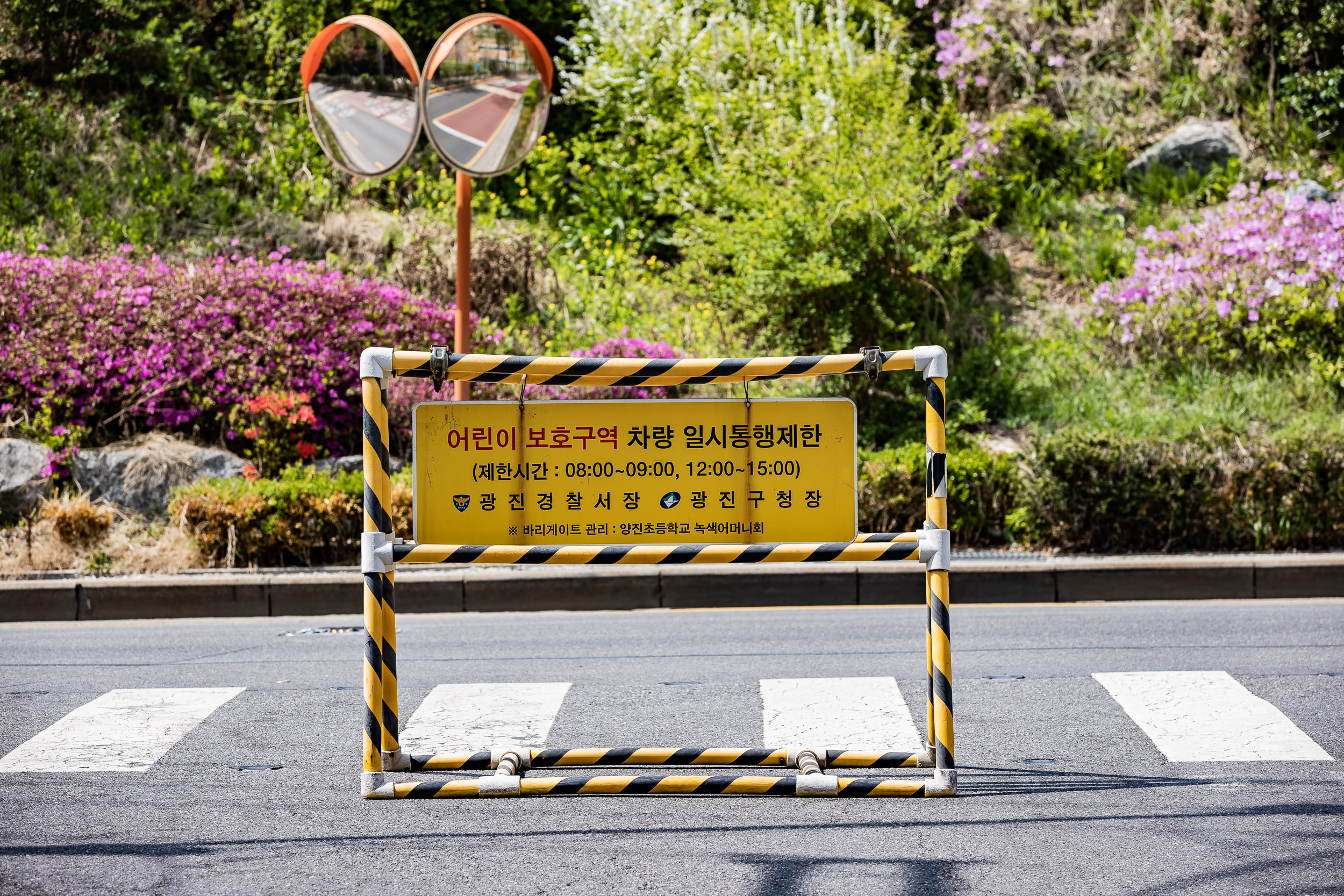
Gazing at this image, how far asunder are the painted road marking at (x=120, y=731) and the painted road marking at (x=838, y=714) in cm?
256

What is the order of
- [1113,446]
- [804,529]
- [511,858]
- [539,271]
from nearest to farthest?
[511,858]
[804,529]
[1113,446]
[539,271]

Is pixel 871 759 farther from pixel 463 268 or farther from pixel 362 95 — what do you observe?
pixel 362 95

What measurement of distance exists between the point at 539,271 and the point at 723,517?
10624mm

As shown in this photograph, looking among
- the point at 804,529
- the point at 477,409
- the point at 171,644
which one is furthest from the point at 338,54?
the point at 804,529

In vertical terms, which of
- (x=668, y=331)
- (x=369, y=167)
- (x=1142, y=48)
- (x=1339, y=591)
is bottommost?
(x=1339, y=591)

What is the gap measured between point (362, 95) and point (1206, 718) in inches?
274

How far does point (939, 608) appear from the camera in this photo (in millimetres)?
4453

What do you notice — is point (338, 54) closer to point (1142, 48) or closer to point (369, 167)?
point (369, 167)

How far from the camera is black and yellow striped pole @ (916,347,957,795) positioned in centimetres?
442

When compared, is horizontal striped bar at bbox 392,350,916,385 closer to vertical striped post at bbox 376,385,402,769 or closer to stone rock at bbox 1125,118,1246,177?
vertical striped post at bbox 376,385,402,769

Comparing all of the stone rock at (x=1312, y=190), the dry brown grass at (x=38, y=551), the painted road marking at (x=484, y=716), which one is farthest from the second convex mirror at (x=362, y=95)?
the stone rock at (x=1312, y=190)

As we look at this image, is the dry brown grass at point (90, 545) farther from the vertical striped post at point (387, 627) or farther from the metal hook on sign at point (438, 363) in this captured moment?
the metal hook on sign at point (438, 363)

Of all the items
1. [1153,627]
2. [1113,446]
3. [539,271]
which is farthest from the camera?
[539,271]

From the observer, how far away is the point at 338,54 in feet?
29.9
